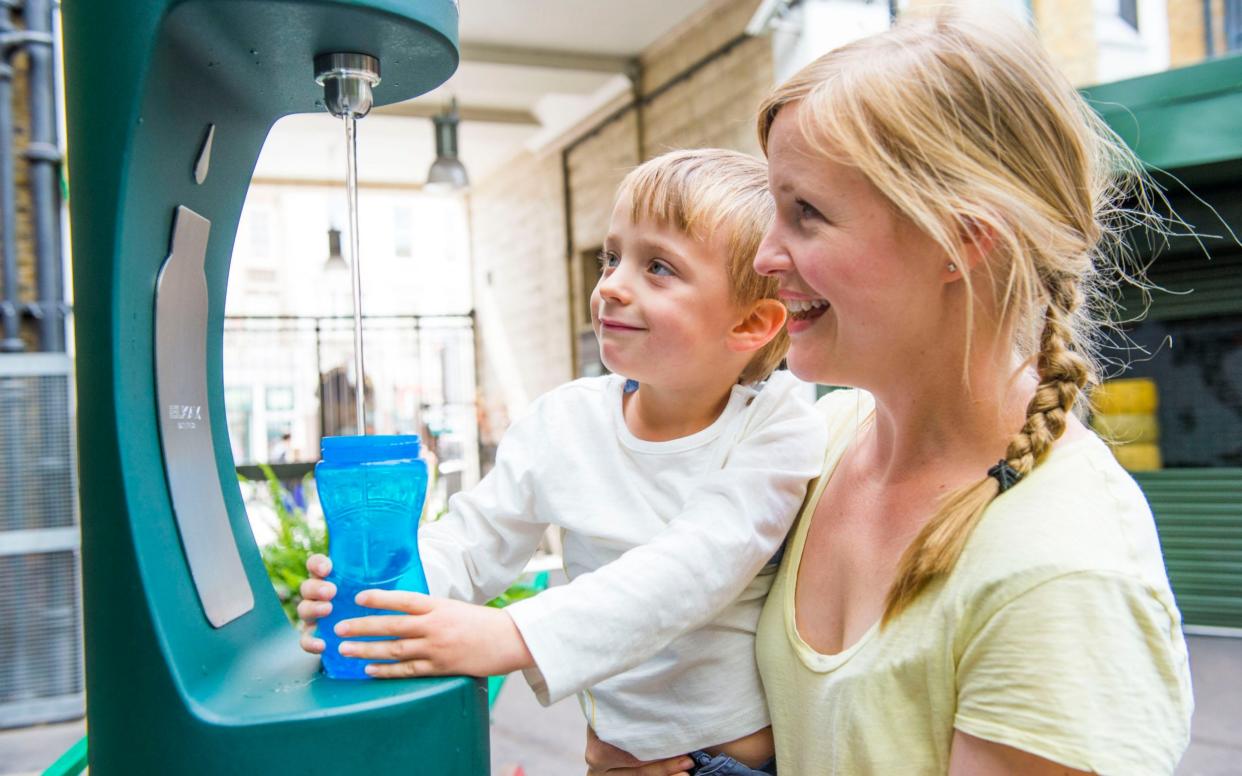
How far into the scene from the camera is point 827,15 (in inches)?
213

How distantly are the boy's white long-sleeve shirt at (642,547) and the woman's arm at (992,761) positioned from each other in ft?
0.96

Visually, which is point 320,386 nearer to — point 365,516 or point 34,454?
point 34,454

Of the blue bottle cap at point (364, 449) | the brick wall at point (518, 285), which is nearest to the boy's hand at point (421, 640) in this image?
the blue bottle cap at point (364, 449)

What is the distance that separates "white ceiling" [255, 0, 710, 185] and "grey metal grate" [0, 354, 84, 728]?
334cm

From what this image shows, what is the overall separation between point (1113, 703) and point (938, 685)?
0.50ft

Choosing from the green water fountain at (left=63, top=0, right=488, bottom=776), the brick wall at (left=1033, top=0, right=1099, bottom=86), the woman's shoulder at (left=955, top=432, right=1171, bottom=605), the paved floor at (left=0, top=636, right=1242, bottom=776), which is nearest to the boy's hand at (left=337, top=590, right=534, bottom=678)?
the green water fountain at (left=63, top=0, right=488, bottom=776)

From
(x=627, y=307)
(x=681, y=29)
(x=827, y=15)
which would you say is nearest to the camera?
(x=627, y=307)

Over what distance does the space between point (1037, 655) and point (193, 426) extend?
0.82 metres

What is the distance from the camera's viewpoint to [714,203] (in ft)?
4.22

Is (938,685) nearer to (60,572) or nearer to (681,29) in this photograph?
(60,572)

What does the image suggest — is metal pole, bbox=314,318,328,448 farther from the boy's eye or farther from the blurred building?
the boy's eye

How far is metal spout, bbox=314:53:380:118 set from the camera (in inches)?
37.1

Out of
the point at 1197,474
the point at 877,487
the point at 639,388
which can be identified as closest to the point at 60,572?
the point at 639,388

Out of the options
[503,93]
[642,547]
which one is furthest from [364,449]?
[503,93]
